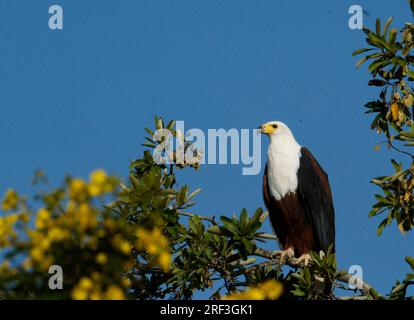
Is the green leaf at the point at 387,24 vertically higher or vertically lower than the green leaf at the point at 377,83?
→ higher

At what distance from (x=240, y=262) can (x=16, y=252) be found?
4.62 metres

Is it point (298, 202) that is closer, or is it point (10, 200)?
point (10, 200)

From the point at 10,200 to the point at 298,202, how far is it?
6386 mm

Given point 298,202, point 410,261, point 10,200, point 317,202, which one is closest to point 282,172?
point 298,202

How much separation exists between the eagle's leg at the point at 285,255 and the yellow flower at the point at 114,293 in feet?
17.1

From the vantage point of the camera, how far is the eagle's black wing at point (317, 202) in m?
9.35

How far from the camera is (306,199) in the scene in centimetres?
942

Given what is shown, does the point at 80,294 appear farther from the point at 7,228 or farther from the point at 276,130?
the point at 276,130

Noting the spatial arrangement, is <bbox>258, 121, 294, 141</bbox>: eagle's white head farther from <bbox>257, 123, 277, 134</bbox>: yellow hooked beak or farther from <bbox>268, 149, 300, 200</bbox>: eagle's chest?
<bbox>268, 149, 300, 200</bbox>: eagle's chest

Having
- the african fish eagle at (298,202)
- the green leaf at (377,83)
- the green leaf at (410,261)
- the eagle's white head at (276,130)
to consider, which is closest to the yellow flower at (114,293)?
the green leaf at (410,261)

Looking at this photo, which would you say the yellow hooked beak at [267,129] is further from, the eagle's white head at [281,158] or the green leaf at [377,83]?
the green leaf at [377,83]

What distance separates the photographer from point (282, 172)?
9453 mm
